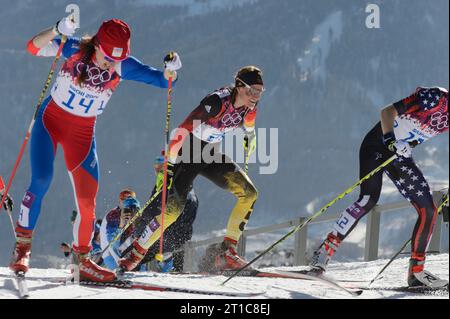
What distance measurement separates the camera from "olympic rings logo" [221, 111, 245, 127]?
658 centimetres

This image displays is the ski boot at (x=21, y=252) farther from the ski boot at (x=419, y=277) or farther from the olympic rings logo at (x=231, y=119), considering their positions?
the ski boot at (x=419, y=277)

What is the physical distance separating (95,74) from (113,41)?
0.29 meters

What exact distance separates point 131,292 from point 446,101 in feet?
9.65

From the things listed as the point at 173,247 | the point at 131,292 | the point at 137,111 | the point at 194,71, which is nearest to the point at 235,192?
the point at 131,292

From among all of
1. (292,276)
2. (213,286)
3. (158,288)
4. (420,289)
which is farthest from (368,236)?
(158,288)

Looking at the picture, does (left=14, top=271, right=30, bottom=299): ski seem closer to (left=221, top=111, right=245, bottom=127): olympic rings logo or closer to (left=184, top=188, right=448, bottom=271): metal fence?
(left=221, top=111, right=245, bottom=127): olympic rings logo

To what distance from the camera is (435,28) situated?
159 metres

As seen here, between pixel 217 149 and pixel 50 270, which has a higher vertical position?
pixel 217 149

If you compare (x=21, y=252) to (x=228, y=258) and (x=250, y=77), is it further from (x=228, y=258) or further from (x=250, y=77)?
(x=250, y=77)

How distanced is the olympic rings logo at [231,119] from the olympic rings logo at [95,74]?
1.42m

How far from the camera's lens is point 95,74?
A: 541 centimetres

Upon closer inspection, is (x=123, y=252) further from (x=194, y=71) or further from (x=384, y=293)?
(x=194, y=71)

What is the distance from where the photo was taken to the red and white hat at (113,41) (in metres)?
5.27

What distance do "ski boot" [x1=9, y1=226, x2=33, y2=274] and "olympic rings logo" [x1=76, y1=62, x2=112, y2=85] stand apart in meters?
1.16
